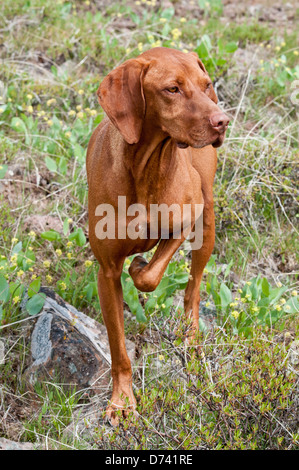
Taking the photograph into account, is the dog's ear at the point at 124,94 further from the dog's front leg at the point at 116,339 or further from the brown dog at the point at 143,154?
the dog's front leg at the point at 116,339

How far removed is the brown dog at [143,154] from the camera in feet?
10.2

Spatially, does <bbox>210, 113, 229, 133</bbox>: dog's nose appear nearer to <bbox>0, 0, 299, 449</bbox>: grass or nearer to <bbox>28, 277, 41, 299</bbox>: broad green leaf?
<bbox>0, 0, 299, 449</bbox>: grass

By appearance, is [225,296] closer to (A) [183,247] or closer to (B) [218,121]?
(A) [183,247]

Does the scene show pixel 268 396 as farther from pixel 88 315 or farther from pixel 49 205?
pixel 49 205

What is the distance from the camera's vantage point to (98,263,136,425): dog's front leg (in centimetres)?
368

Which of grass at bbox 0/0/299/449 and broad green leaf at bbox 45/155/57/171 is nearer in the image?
grass at bbox 0/0/299/449

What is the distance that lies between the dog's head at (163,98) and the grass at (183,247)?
1.15m

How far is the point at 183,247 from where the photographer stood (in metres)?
5.36

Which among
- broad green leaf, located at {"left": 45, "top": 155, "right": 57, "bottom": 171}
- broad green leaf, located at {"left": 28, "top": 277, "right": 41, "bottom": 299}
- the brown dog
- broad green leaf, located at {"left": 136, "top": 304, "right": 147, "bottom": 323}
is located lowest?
broad green leaf, located at {"left": 136, "top": 304, "right": 147, "bottom": 323}

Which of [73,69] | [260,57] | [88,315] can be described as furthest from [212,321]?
[260,57]

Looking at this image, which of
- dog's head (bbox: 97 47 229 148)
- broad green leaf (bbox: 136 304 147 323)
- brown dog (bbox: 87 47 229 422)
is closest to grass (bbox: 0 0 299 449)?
broad green leaf (bbox: 136 304 147 323)

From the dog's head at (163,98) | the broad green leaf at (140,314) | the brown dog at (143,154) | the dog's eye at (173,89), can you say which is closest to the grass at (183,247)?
the broad green leaf at (140,314)

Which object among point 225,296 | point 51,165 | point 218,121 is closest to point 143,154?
point 218,121

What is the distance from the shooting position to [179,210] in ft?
11.5
